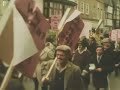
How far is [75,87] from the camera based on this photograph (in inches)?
281

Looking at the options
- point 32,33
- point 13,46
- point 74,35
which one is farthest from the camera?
point 74,35

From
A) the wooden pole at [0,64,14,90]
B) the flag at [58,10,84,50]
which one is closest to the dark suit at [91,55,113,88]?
the flag at [58,10,84,50]

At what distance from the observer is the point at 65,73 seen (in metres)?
7.16

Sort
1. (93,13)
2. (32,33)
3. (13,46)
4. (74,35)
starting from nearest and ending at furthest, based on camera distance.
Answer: (13,46) → (32,33) → (74,35) → (93,13)

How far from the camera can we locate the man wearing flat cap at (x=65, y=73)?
23.2ft

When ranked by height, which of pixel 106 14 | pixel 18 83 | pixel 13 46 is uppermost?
pixel 13 46

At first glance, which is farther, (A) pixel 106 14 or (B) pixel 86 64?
(A) pixel 106 14

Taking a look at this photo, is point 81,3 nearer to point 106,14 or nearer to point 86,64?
point 106,14

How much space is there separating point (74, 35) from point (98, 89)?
3.23 meters

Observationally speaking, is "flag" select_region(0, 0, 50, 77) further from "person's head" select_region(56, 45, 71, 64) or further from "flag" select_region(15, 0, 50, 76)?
"person's head" select_region(56, 45, 71, 64)

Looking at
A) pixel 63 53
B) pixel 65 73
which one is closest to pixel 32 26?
pixel 63 53

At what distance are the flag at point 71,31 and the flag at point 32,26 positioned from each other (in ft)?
6.48

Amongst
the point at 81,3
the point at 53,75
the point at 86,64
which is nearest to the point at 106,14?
the point at 81,3

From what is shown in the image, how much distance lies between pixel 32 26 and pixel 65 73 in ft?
3.79
